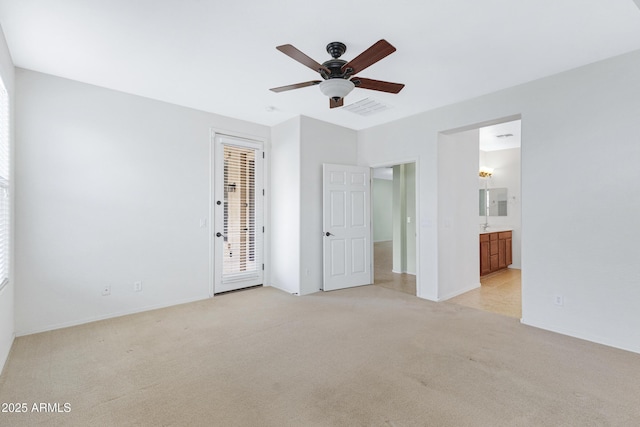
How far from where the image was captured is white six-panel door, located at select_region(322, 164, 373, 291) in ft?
15.4

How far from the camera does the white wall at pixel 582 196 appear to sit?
2.71 m

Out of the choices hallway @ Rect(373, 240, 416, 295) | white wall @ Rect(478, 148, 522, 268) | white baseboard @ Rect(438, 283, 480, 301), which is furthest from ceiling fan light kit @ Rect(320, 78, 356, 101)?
white wall @ Rect(478, 148, 522, 268)

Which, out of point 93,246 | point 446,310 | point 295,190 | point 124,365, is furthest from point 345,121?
point 124,365

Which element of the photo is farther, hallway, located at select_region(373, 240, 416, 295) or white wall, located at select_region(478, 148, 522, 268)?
white wall, located at select_region(478, 148, 522, 268)

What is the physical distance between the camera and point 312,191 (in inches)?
184

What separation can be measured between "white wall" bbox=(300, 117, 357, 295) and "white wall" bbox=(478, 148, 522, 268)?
380cm

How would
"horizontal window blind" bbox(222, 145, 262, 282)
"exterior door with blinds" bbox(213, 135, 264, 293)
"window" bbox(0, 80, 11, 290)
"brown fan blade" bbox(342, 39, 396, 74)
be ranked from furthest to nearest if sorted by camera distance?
"horizontal window blind" bbox(222, 145, 262, 282) → "exterior door with blinds" bbox(213, 135, 264, 293) → "window" bbox(0, 80, 11, 290) → "brown fan blade" bbox(342, 39, 396, 74)

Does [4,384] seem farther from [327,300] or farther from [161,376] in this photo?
[327,300]

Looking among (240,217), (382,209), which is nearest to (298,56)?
(240,217)

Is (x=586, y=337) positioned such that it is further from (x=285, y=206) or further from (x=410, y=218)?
(x=285, y=206)

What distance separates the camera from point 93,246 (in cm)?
342

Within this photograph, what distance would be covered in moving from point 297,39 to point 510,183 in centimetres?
627

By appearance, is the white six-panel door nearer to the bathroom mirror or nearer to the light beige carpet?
the light beige carpet

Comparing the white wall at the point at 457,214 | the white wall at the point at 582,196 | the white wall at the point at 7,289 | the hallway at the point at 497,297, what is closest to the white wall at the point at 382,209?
the hallway at the point at 497,297
